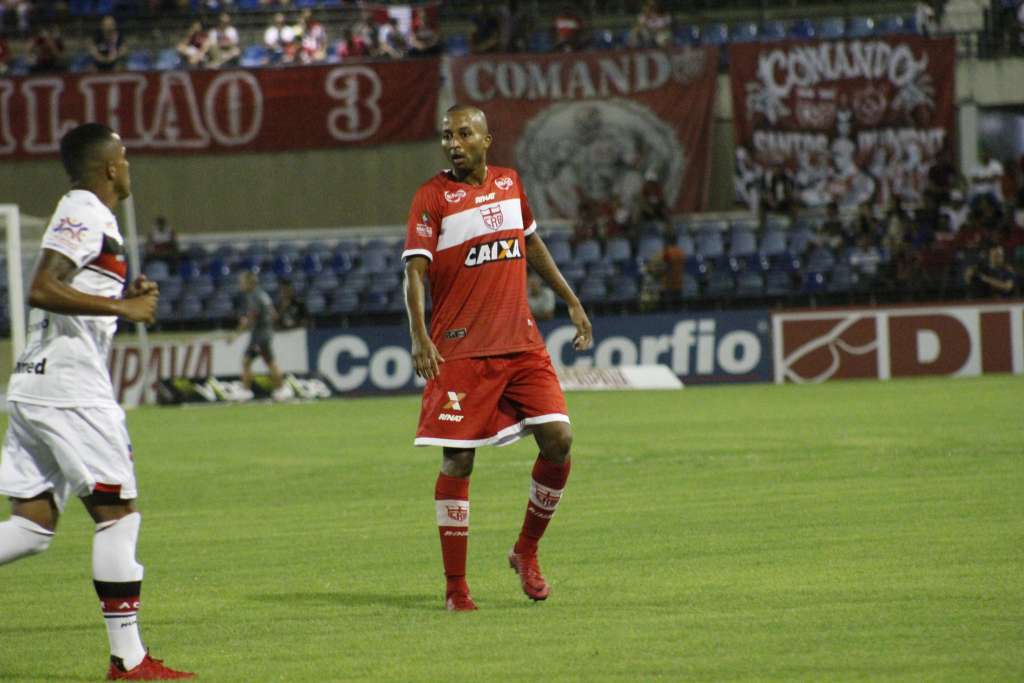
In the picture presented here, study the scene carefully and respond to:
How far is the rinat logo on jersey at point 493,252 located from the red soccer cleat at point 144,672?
252 centimetres

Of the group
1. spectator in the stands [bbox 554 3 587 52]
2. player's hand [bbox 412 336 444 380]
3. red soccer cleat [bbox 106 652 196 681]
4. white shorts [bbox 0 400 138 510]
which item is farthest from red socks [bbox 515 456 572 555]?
spectator in the stands [bbox 554 3 587 52]

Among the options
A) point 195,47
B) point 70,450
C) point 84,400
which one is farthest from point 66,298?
point 195,47

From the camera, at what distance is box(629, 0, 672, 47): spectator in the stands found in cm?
3011

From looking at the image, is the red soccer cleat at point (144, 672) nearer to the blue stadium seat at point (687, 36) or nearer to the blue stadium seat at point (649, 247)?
the blue stadium seat at point (649, 247)

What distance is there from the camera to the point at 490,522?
410 inches

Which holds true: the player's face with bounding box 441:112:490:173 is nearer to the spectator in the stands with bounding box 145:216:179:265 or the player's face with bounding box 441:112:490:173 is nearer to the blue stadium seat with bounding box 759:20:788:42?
the spectator in the stands with bounding box 145:216:179:265

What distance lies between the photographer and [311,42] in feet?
103

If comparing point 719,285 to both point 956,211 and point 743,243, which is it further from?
point 956,211

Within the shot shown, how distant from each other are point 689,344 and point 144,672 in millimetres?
20835

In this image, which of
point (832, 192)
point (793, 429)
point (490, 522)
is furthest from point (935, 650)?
point (832, 192)

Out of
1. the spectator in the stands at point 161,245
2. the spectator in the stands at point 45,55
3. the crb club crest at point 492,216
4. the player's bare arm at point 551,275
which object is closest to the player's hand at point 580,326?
the player's bare arm at point 551,275

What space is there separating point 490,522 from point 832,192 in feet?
66.6

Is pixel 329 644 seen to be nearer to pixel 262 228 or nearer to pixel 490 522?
pixel 490 522

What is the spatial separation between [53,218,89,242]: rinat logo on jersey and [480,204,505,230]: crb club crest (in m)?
2.25
